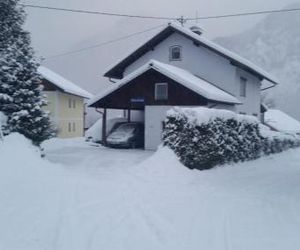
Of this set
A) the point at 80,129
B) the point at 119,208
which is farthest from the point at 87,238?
the point at 80,129

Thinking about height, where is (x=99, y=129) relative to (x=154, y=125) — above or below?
below

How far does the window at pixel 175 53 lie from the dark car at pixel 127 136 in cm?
575

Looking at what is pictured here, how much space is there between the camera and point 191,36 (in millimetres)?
30328

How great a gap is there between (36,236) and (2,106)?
10.4 meters

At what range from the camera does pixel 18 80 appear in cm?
1733

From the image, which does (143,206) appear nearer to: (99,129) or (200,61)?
(200,61)

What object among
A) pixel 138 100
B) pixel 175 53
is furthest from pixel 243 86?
pixel 138 100

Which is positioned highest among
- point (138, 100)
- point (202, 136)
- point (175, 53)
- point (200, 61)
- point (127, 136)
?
point (175, 53)

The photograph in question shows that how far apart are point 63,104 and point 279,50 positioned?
10969 centimetres

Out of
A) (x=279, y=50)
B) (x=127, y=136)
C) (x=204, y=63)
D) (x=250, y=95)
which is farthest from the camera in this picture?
(x=279, y=50)

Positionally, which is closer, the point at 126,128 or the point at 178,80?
the point at 178,80

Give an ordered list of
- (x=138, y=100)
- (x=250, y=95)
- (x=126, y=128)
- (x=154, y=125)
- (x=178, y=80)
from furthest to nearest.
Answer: (x=250, y=95) < (x=126, y=128) < (x=138, y=100) < (x=154, y=125) < (x=178, y=80)

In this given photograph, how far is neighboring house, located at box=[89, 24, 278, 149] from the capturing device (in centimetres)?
2550

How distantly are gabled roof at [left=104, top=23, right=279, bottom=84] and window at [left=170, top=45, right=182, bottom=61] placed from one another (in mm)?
1014
